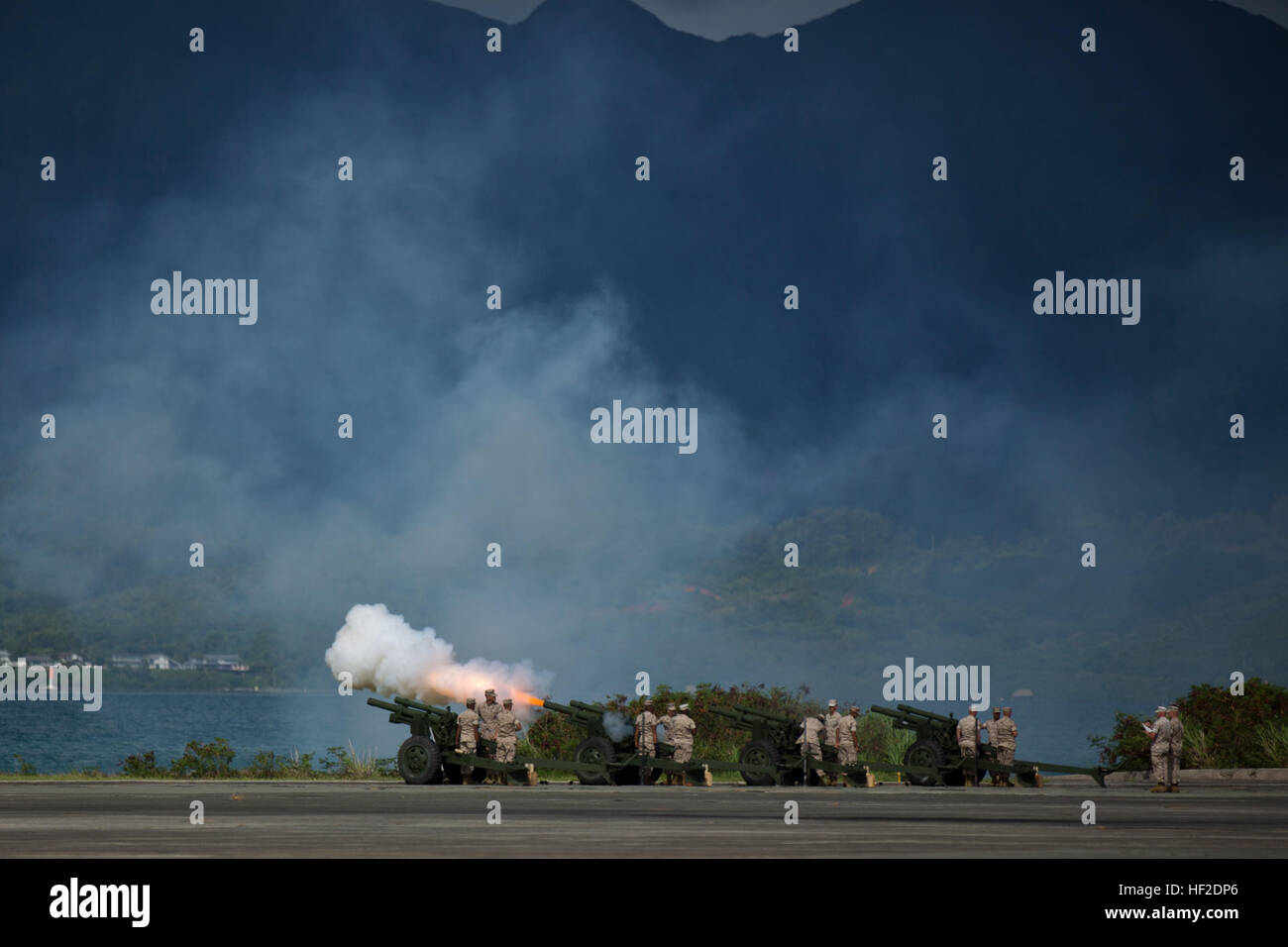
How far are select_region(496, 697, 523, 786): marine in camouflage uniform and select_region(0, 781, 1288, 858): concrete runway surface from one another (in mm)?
1996

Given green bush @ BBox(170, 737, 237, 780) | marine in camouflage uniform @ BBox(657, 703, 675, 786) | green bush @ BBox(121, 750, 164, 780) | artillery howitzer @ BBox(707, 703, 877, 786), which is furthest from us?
green bush @ BBox(121, 750, 164, 780)

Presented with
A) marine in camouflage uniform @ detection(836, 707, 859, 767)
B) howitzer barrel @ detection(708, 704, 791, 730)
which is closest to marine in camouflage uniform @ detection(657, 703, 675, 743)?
Result: howitzer barrel @ detection(708, 704, 791, 730)

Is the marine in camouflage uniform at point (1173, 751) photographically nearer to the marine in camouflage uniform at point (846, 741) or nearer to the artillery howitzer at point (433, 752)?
the marine in camouflage uniform at point (846, 741)

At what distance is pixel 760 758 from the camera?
3775cm

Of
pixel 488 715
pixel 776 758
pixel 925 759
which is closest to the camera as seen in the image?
pixel 488 715

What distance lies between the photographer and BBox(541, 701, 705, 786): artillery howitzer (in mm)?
37219

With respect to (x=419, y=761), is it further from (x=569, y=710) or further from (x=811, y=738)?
(x=811, y=738)

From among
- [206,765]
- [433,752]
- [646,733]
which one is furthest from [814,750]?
[206,765]

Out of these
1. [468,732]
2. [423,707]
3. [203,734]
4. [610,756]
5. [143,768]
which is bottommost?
[203,734]

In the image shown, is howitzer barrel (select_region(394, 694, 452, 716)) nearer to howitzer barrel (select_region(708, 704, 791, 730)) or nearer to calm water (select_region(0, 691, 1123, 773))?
howitzer barrel (select_region(708, 704, 791, 730))

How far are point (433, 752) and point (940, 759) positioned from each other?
11.6 metres
